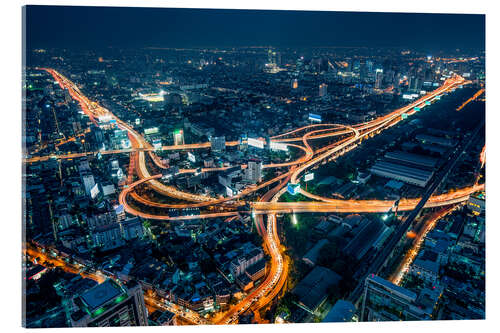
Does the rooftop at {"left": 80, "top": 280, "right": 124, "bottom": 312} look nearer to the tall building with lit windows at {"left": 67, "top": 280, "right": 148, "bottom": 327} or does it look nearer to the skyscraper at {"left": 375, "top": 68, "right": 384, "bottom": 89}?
the tall building with lit windows at {"left": 67, "top": 280, "right": 148, "bottom": 327}

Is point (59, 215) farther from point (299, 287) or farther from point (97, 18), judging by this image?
point (299, 287)

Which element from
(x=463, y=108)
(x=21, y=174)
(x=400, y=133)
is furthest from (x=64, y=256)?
(x=463, y=108)

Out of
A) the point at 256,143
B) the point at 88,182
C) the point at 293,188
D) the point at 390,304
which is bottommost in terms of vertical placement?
the point at 390,304

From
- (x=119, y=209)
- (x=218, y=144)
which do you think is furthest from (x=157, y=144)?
(x=119, y=209)

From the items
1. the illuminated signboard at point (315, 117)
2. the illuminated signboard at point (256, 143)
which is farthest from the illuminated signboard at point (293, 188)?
the illuminated signboard at point (315, 117)

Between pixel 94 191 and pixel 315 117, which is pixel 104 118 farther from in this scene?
pixel 315 117
